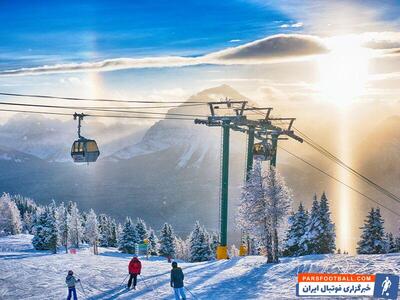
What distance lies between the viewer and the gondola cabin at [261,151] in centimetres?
4138

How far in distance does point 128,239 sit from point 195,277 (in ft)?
207

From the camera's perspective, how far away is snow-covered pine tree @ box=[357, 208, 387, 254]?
5534 cm

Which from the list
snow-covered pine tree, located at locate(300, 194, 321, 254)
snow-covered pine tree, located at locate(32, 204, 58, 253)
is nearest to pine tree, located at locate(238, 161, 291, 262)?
snow-covered pine tree, located at locate(300, 194, 321, 254)

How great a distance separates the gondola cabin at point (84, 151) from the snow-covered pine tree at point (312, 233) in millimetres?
38755

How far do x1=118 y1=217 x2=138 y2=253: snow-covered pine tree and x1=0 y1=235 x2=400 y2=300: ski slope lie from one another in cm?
5562

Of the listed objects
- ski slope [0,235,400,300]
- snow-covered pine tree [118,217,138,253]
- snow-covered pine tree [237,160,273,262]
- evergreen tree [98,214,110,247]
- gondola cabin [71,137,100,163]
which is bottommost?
evergreen tree [98,214,110,247]

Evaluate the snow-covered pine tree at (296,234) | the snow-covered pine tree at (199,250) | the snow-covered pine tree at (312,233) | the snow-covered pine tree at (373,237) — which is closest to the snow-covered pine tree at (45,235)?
the snow-covered pine tree at (199,250)

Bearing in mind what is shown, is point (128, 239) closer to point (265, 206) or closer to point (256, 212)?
point (256, 212)

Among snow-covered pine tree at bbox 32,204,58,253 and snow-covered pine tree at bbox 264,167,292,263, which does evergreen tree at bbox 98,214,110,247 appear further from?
snow-covered pine tree at bbox 264,167,292,263

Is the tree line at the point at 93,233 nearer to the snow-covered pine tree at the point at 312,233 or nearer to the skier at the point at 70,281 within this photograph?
the snow-covered pine tree at the point at 312,233

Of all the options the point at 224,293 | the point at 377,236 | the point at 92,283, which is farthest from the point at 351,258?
the point at 377,236

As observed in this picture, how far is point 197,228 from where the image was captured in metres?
79.3

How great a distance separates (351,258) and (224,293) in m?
8.64

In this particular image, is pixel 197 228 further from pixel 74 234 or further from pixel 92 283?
pixel 92 283
